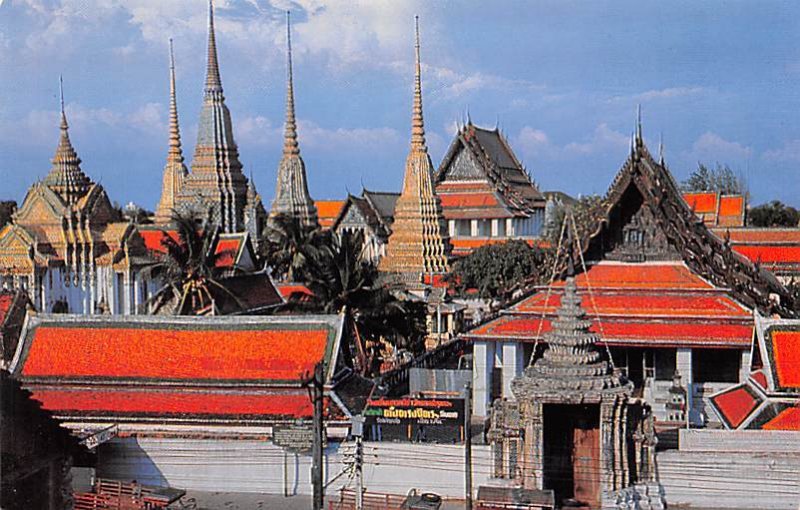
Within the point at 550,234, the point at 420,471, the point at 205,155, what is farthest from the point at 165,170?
the point at 420,471

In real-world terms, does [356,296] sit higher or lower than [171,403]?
higher

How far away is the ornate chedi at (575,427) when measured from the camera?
1866 cm

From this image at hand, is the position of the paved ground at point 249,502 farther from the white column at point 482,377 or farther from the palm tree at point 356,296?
the palm tree at point 356,296

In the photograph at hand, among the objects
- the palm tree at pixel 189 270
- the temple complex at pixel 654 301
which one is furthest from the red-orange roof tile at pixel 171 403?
the palm tree at pixel 189 270

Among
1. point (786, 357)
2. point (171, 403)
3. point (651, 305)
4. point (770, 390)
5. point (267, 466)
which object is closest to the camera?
point (267, 466)

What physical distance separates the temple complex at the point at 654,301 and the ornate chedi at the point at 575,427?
22.3ft

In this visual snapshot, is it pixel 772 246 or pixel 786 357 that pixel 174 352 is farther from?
pixel 772 246

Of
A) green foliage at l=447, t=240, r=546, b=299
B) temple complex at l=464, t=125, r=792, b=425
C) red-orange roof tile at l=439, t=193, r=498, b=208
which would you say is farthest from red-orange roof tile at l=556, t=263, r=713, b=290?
red-orange roof tile at l=439, t=193, r=498, b=208

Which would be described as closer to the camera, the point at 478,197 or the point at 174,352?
the point at 174,352

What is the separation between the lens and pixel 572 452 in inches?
773

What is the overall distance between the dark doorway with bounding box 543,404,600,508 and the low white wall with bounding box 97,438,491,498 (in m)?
1.26

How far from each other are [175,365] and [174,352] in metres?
0.45

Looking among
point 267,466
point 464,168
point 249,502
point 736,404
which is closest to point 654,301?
point 736,404

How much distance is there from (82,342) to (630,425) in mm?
12518
